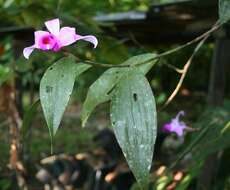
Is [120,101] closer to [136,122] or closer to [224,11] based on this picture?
[136,122]

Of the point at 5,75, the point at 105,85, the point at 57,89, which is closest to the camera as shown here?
the point at 57,89

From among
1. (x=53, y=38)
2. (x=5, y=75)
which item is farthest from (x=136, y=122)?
(x=5, y=75)

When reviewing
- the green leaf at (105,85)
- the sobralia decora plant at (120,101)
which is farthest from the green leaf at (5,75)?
the sobralia decora plant at (120,101)

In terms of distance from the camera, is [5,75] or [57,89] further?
[5,75]

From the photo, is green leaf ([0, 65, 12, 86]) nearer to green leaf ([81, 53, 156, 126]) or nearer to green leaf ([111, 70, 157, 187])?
Answer: green leaf ([81, 53, 156, 126])

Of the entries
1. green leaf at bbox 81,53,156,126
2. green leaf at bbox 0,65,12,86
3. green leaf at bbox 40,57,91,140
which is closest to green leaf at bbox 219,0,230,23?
green leaf at bbox 81,53,156,126

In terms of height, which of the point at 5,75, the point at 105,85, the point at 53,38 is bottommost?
the point at 5,75
